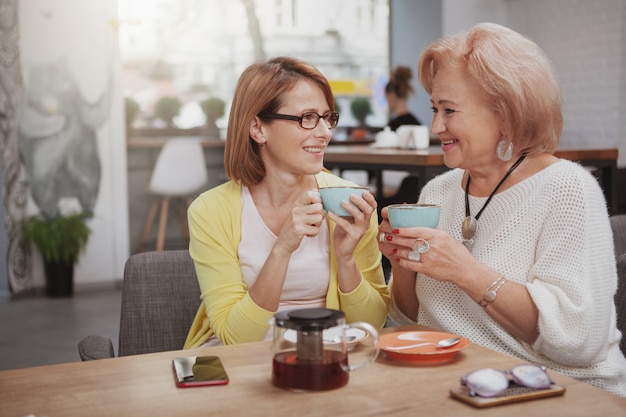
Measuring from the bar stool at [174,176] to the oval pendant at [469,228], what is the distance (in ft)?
17.6

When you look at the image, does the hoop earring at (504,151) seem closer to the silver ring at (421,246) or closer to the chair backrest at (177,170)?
the silver ring at (421,246)

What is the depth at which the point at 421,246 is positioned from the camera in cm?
149

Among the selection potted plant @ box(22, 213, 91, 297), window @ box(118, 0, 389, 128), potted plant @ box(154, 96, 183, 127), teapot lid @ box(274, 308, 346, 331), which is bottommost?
potted plant @ box(22, 213, 91, 297)

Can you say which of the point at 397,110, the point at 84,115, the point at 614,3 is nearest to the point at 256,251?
the point at 84,115

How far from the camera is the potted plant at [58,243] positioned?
18.2ft

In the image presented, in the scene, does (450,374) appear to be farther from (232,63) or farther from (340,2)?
(340,2)

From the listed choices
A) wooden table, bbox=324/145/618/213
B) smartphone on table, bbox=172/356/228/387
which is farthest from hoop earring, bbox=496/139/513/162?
wooden table, bbox=324/145/618/213

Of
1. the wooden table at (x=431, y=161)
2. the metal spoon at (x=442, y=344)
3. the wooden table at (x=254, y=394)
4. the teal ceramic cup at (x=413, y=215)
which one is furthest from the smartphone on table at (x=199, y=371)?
the wooden table at (x=431, y=161)

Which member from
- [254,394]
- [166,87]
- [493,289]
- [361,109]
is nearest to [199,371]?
[254,394]

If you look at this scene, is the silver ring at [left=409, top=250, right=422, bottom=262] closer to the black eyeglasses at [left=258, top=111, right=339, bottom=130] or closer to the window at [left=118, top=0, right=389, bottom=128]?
the black eyeglasses at [left=258, top=111, right=339, bottom=130]

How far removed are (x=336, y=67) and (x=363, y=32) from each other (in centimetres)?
52

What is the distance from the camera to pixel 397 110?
6.72 m

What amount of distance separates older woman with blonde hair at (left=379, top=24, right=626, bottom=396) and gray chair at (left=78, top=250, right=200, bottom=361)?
0.60m

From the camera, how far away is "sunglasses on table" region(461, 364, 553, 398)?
1092 mm
